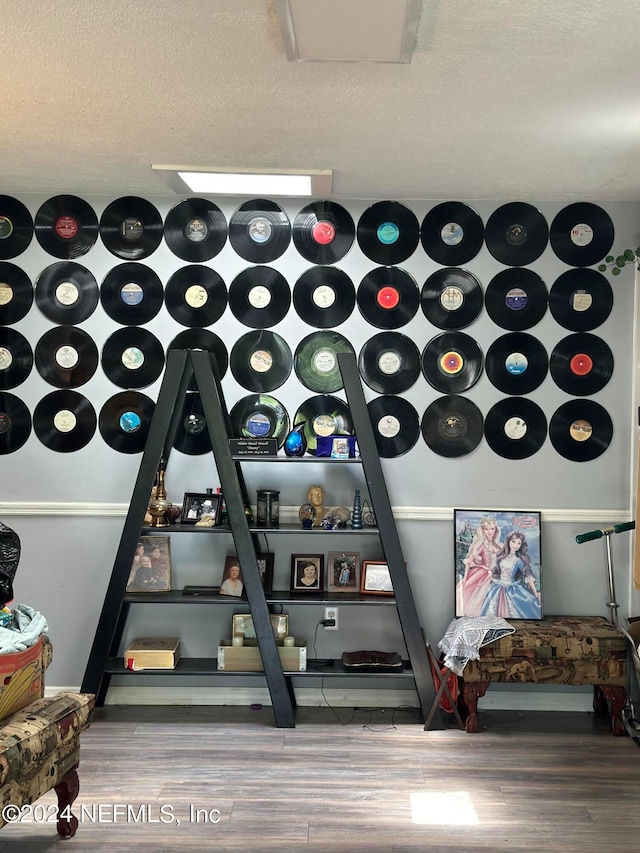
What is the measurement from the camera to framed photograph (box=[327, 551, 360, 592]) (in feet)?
13.8

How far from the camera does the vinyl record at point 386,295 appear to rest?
4.30 meters

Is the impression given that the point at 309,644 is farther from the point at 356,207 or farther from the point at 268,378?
the point at 356,207

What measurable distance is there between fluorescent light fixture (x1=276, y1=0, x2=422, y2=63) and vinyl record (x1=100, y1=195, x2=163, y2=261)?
195 cm

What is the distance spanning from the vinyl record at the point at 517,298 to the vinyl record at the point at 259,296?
109cm

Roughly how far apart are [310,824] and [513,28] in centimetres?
274

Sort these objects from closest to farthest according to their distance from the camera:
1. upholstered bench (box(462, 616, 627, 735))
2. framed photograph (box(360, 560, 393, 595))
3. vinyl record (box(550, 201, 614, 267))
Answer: upholstered bench (box(462, 616, 627, 735)) < framed photograph (box(360, 560, 393, 595)) < vinyl record (box(550, 201, 614, 267))

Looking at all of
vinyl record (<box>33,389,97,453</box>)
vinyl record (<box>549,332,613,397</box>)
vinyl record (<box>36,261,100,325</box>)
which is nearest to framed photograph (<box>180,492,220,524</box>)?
vinyl record (<box>33,389,97,453</box>)

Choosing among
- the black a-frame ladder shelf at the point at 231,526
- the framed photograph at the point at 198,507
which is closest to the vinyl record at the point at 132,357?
the black a-frame ladder shelf at the point at 231,526

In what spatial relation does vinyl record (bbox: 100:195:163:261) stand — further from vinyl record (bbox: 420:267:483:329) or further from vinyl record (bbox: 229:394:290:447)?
vinyl record (bbox: 420:267:483:329)

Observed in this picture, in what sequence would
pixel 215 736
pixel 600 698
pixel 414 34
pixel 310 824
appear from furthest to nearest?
pixel 600 698 → pixel 215 736 → pixel 310 824 → pixel 414 34

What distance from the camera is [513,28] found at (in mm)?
2338

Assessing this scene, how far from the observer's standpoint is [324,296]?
170 inches

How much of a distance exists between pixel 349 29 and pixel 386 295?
81.3 inches

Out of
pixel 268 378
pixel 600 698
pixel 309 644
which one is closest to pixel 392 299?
pixel 268 378
